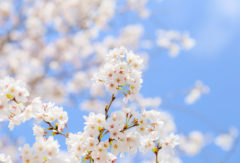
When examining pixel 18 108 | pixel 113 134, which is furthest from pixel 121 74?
pixel 18 108

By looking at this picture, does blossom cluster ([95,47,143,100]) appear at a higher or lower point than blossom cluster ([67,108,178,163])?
higher

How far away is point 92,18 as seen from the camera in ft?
28.7

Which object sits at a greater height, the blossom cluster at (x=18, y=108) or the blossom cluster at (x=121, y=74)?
the blossom cluster at (x=121, y=74)

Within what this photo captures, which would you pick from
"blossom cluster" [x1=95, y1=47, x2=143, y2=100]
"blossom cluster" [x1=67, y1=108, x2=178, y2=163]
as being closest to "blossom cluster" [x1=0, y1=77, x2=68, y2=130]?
"blossom cluster" [x1=67, y1=108, x2=178, y2=163]

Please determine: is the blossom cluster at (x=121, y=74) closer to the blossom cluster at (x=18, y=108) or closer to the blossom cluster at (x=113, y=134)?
the blossom cluster at (x=113, y=134)

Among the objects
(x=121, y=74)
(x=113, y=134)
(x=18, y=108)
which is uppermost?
(x=121, y=74)

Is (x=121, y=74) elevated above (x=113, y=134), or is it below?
above

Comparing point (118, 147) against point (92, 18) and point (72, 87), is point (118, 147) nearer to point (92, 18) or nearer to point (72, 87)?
point (92, 18)

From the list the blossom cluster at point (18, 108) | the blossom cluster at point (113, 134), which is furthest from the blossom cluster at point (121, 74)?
the blossom cluster at point (18, 108)

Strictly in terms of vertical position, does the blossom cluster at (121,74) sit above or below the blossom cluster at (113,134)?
above

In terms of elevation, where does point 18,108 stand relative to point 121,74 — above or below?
below

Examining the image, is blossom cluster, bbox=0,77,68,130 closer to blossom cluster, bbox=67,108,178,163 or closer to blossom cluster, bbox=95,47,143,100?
blossom cluster, bbox=67,108,178,163

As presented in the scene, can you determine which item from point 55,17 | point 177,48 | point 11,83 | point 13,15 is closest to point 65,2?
point 55,17

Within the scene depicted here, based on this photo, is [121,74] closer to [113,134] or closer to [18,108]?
[113,134]
